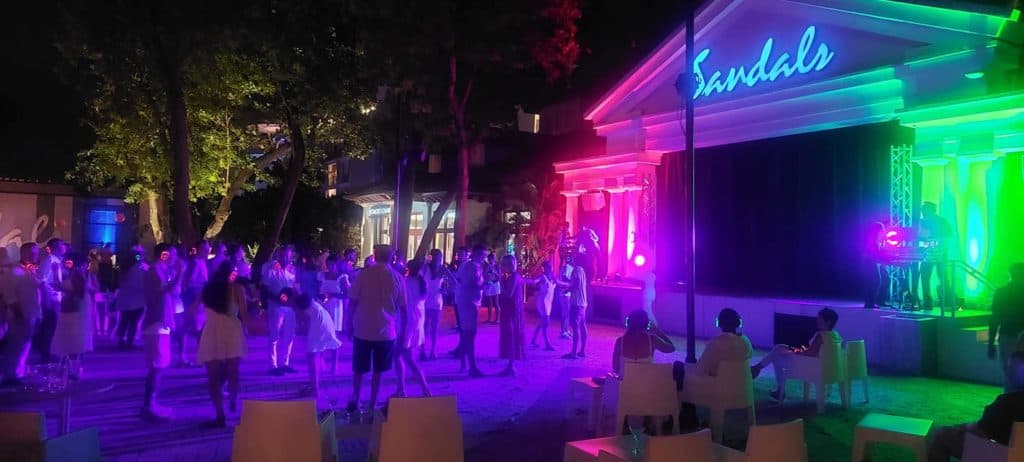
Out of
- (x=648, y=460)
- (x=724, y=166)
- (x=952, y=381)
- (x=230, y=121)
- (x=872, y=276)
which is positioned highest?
(x=230, y=121)

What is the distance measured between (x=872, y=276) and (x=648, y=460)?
404 inches

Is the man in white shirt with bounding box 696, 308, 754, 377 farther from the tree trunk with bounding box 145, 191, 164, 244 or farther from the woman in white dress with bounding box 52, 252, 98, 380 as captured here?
the tree trunk with bounding box 145, 191, 164, 244

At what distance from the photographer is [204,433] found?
676cm

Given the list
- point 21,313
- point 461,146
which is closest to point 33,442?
point 21,313

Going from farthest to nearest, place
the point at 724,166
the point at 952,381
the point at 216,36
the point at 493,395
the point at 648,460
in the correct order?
1. the point at 724,166
2. the point at 216,36
3. the point at 952,381
4. the point at 493,395
5. the point at 648,460

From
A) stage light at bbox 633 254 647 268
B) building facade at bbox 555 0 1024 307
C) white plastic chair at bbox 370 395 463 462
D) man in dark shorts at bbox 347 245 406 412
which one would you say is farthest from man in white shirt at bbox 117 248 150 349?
stage light at bbox 633 254 647 268

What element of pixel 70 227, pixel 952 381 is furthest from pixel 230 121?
pixel 952 381

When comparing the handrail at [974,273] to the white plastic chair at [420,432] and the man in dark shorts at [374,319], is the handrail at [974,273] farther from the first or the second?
the white plastic chair at [420,432]

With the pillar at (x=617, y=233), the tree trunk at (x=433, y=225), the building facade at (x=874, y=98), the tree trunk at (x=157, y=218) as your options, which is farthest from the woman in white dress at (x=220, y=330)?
the tree trunk at (x=157, y=218)

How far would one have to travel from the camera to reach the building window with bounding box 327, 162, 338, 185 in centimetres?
4178

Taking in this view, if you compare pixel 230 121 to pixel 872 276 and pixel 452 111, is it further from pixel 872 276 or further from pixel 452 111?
pixel 872 276

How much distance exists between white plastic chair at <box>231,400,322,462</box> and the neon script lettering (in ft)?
37.0

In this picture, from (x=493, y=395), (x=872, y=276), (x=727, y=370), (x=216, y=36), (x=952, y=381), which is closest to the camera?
(x=727, y=370)

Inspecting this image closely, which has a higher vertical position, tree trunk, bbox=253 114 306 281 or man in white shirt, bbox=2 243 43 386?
tree trunk, bbox=253 114 306 281
